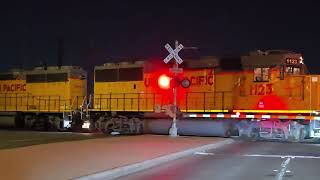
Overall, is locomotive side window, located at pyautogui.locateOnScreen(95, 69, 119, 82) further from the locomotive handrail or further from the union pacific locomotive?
the locomotive handrail

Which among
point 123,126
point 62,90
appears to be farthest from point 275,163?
point 62,90

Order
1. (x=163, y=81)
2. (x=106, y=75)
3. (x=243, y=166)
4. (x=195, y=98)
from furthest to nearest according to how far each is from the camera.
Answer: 1. (x=106, y=75)
2. (x=163, y=81)
3. (x=195, y=98)
4. (x=243, y=166)

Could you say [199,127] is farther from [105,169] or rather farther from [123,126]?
[105,169]

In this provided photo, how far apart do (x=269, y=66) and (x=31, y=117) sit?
18.9m

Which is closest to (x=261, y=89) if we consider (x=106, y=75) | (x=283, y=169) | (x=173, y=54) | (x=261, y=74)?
(x=261, y=74)

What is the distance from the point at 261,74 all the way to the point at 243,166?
39.6ft

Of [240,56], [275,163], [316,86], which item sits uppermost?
[240,56]

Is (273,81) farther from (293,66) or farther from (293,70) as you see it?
(293,66)

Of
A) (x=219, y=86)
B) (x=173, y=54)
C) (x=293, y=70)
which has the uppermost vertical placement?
(x=173, y=54)

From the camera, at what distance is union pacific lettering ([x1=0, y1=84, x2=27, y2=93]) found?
37.2 metres

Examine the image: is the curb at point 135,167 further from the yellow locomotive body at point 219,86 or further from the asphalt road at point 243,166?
the yellow locomotive body at point 219,86

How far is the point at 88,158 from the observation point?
585 inches

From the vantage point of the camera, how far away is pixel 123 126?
101ft

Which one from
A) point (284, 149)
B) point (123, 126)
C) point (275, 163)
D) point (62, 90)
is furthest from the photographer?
point (62, 90)
